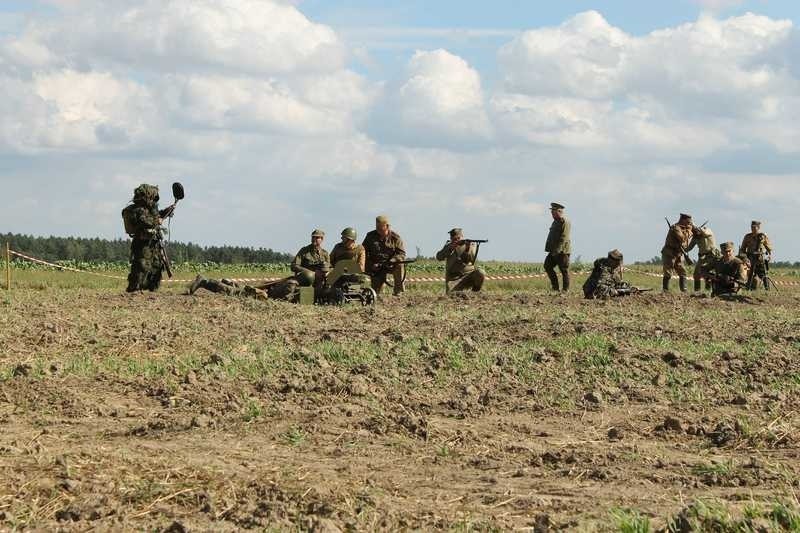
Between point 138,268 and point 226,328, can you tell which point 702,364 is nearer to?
point 226,328

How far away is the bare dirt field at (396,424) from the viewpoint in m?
6.02

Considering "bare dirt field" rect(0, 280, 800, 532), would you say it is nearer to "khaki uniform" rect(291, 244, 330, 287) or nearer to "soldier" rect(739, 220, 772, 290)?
"khaki uniform" rect(291, 244, 330, 287)

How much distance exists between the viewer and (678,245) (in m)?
25.7

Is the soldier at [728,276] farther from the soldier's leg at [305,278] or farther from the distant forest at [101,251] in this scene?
the distant forest at [101,251]

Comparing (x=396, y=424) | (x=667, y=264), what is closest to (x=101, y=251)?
(x=667, y=264)

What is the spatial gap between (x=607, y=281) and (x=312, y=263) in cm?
498

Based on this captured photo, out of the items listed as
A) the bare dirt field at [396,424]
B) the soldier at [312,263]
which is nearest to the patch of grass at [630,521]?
the bare dirt field at [396,424]

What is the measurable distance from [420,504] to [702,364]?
218 inches

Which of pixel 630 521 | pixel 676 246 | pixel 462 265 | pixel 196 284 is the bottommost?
pixel 630 521

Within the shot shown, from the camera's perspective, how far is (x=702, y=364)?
36.4ft

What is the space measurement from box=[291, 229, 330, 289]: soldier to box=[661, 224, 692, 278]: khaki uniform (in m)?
8.64

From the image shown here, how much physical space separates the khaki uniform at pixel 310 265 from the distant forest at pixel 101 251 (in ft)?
155

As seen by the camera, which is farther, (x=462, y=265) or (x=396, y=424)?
(x=462, y=265)

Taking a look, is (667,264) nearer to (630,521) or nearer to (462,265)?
(462,265)
